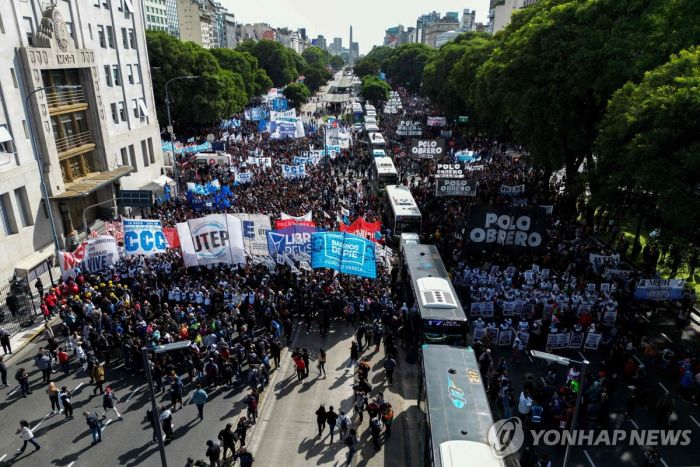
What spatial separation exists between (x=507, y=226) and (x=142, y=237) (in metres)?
17.6

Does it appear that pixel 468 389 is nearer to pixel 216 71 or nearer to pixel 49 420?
pixel 49 420

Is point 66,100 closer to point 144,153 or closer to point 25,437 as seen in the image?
point 144,153

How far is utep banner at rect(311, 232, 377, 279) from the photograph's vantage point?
21.1 metres

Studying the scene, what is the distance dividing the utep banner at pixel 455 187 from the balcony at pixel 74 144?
82.2ft

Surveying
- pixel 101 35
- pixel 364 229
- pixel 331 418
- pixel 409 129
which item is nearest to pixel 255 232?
pixel 364 229

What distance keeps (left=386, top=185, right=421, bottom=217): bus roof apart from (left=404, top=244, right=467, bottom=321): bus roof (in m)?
6.54

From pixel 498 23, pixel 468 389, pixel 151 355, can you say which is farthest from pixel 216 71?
pixel 498 23

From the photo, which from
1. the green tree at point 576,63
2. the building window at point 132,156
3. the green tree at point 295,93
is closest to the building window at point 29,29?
the building window at point 132,156

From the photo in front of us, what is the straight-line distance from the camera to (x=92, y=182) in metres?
34.5

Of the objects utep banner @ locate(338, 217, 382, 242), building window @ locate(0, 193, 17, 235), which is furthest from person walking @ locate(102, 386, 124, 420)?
building window @ locate(0, 193, 17, 235)

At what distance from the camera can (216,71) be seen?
220 feet

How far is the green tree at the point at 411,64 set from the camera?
13200 cm

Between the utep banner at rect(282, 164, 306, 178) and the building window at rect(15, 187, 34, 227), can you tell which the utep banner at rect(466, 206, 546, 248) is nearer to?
the utep banner at rect(282, 164, 306, 178)

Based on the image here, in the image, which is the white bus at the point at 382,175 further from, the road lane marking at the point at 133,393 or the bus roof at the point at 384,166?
the road lane marking at the point at 133,393
